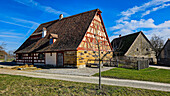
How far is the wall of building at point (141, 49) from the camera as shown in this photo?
2744cm

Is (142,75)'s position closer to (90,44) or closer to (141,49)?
(90,44)

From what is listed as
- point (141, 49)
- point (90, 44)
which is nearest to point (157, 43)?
point (141, 49)

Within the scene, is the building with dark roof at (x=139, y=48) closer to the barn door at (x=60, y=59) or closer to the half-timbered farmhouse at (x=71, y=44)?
the half-timbered farmhouse at (x=71, y=44)

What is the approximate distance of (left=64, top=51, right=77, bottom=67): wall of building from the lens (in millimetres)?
16562

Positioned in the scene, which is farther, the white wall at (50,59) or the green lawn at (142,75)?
the white wall at (50,59)

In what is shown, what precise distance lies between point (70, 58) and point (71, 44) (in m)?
2.10

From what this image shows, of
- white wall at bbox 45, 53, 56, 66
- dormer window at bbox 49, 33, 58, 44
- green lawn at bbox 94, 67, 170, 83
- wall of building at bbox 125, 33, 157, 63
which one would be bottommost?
green lawn at bbox 94, 67, 170, 83

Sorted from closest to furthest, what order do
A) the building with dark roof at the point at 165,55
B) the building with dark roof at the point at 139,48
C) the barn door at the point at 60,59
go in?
the barn door at the point at 60,59, the building with dark roof at the point at 165,55, the building with dark roof at the point at 139,48

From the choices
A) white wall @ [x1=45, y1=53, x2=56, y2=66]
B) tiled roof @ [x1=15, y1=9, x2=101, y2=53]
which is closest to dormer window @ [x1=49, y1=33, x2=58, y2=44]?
tiled roof @ [x1=15, y1=9, x2=101, y2=53]

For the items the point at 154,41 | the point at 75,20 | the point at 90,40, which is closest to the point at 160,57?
the point at 154,41

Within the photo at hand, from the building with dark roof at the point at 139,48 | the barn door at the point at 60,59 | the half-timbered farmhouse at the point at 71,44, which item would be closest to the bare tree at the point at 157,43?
the building with dark roof at the point at 139,48

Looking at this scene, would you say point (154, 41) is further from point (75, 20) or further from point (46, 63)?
point (46, 63)

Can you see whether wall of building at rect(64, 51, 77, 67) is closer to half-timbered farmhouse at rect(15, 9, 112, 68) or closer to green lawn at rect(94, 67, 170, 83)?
half-timbered farmhouse at rect(15, 9, 112, 68)

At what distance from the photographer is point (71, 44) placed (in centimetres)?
1747
